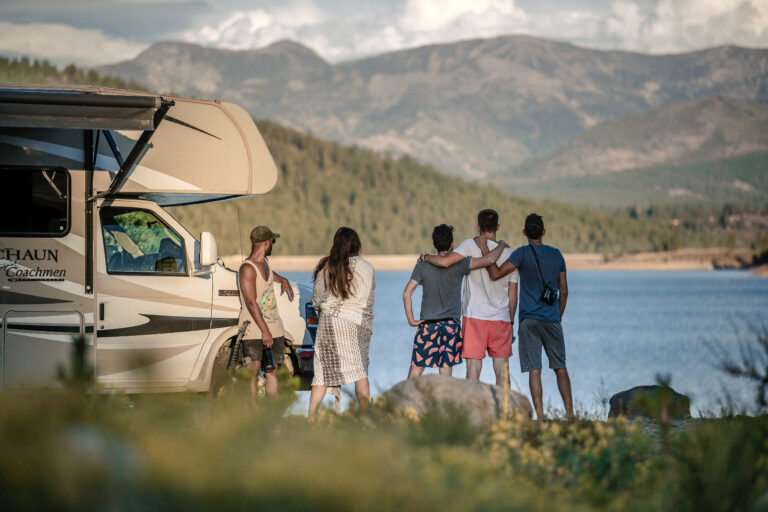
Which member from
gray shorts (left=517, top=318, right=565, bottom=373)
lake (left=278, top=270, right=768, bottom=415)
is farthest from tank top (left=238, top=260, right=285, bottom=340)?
gray shorts (left=517, top=318, right=565, bottom=373)

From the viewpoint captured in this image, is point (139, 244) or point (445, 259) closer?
point (445, 259)

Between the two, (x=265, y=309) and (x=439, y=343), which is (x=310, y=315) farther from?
(x=439, y=343)

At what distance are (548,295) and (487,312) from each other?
1.90ft

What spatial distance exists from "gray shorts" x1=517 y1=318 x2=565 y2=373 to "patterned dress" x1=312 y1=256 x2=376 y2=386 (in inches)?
58.7

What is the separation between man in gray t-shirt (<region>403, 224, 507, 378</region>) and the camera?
8.54 m

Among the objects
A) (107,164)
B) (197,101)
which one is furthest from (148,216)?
(197,101)

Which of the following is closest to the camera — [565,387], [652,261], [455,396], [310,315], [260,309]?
[455,396]

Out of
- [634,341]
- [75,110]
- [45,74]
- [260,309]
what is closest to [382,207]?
[45,74]

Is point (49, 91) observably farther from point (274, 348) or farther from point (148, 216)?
point (274, 348)

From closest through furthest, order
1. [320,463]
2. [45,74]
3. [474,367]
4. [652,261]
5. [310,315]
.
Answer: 1. [320,463]
2. [474,367]
3. [310,315]
4. [45,74]
5. [652,261]

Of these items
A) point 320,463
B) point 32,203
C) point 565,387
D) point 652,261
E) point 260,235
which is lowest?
point 565,387

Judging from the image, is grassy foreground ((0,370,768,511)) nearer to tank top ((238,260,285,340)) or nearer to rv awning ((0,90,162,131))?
tank top ((238,260,285,340))

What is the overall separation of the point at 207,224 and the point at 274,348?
8967 cm

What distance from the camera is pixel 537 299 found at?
8.50 m
